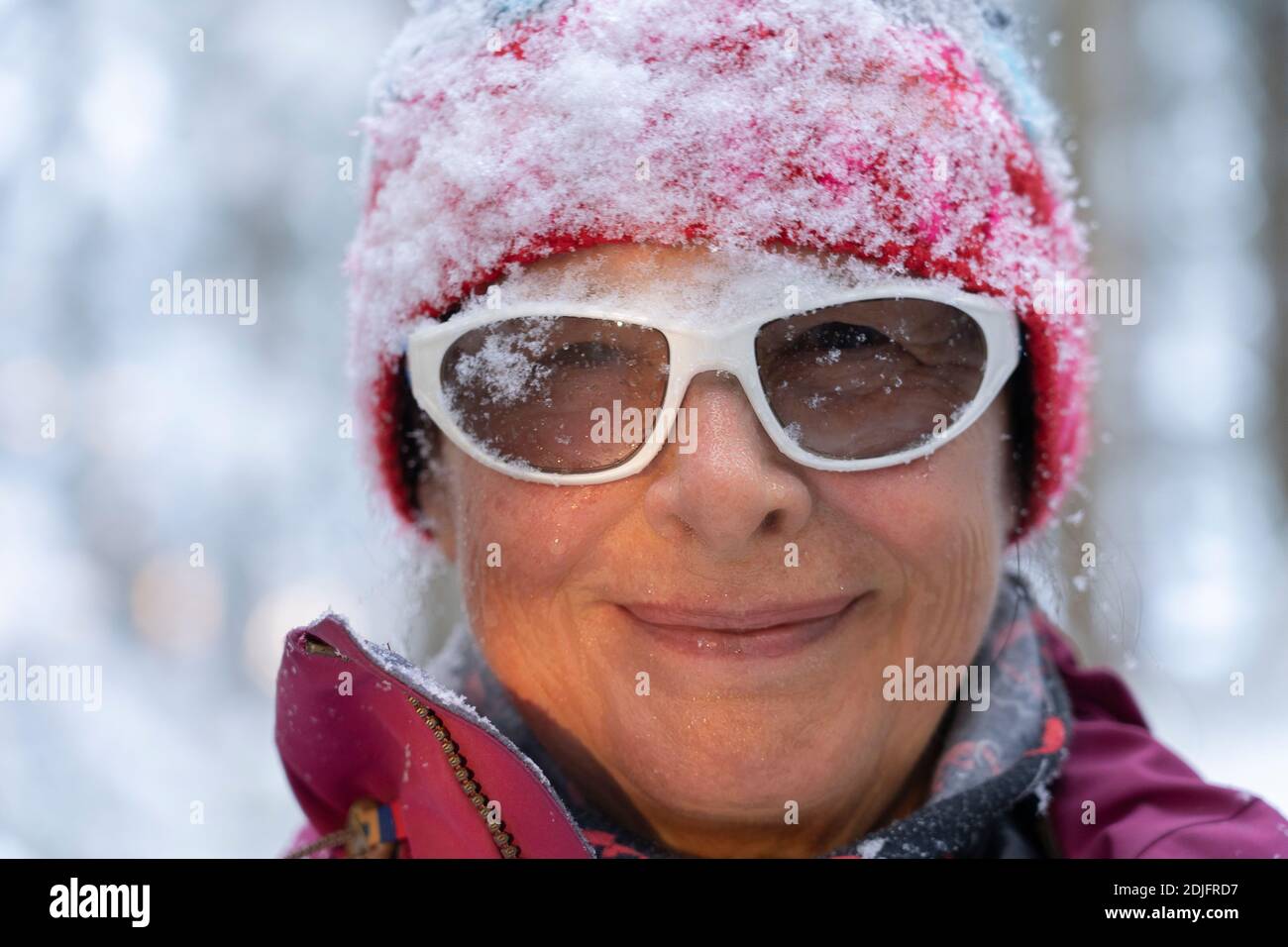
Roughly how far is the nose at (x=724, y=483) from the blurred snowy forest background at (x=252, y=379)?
2.09 m

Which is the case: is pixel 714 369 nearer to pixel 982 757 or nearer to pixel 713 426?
pixel 713 426

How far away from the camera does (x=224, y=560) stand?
15.1ft

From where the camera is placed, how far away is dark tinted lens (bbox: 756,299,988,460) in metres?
1.26

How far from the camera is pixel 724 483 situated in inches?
47.4

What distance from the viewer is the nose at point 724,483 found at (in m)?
1.21

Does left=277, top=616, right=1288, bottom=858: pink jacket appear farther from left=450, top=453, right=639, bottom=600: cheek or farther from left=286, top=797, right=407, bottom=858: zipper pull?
left=450, top=453, right=639, bottom=600: cheek

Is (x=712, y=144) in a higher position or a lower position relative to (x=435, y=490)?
higher

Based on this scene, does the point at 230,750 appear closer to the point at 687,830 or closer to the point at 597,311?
the point at 687,830

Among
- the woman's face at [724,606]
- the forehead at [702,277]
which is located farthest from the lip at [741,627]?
the forehead at [702,277]

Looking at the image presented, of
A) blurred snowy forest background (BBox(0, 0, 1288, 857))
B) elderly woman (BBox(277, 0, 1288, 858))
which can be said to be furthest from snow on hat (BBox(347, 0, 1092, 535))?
blurred snowy forest background (BBox(0, 0, 1288, 857))

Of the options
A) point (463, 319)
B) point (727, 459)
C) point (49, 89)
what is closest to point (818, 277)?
point (727, 459)

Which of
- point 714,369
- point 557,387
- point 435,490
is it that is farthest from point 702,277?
point 435,490

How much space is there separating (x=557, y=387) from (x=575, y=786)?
0.56 metres
